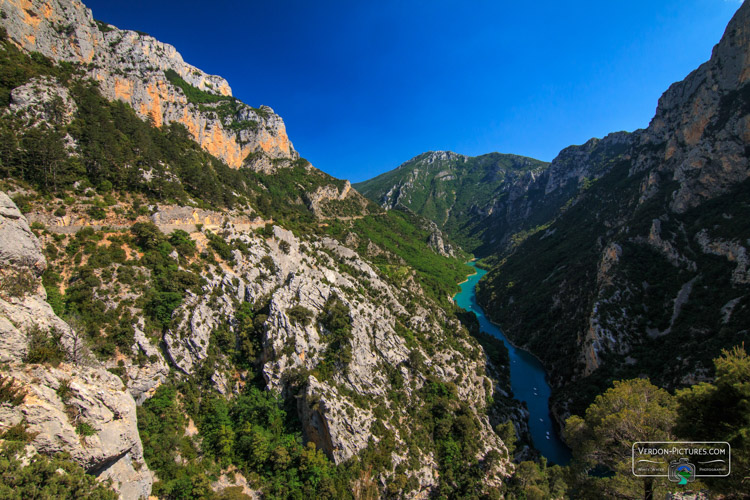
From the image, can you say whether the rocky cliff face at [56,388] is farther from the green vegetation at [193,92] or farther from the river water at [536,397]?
the green vegetation at [193,92]

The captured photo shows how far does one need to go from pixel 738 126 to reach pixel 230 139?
10421 centimetres

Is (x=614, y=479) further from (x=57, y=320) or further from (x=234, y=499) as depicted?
(x=57, y=320)

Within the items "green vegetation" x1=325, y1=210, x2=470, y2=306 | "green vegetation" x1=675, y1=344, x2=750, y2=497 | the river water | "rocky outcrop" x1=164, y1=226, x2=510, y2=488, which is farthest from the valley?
"green vegetation" x1=325, y1=210, x2=470, y2=306

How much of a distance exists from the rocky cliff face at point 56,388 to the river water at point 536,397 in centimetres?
4336

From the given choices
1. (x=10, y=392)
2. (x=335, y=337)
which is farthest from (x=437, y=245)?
(x=10, y=392)

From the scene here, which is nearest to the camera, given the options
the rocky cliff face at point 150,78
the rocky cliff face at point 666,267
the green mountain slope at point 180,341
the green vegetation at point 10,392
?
the green vegetation at point 10,392

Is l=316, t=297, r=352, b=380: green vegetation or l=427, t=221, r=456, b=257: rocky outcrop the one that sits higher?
l=427, t=221, r=456, b=257: rocky outcrop

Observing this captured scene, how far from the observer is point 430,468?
78.6ft

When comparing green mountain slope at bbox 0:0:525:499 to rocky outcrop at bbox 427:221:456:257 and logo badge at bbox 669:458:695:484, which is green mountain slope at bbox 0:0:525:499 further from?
rocky outcrop at bbox 427:221:456:257

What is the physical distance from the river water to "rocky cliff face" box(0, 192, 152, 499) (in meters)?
43.4

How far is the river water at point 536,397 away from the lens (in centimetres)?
3531

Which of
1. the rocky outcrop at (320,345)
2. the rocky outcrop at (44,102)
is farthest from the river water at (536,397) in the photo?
the rocky outcrop at (44,102)

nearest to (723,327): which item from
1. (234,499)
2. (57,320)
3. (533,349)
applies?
(533,349)

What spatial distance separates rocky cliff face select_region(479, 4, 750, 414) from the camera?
106 ft
